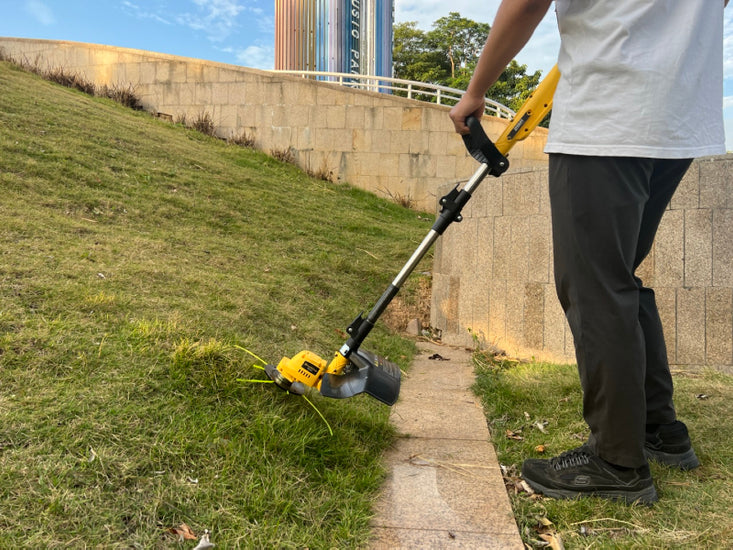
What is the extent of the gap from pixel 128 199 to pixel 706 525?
481 centimetres

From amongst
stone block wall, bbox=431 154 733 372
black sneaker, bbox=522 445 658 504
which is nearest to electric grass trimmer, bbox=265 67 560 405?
black sneaker, bbox=522 445 658 504

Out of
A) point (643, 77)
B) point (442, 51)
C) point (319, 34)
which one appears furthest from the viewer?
point (442, 51)

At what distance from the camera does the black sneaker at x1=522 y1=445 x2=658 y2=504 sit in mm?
1808

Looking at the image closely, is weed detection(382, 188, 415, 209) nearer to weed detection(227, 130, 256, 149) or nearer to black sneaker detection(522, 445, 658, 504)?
weed detection(227, 130, 256, 149)

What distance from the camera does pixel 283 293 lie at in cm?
418

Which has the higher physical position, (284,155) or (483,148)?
(284,155)

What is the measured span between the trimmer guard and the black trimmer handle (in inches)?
34.3

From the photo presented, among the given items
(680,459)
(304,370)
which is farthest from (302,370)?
(680,459)

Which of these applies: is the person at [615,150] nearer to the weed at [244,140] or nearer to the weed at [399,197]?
the weed at [399,197]

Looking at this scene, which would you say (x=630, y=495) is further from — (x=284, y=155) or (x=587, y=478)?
(x=284, y=155)

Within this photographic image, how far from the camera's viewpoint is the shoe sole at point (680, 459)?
6.70 feet

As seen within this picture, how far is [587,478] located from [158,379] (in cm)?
155

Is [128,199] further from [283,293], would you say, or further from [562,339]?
[562,339]

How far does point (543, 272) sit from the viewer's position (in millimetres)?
4113
